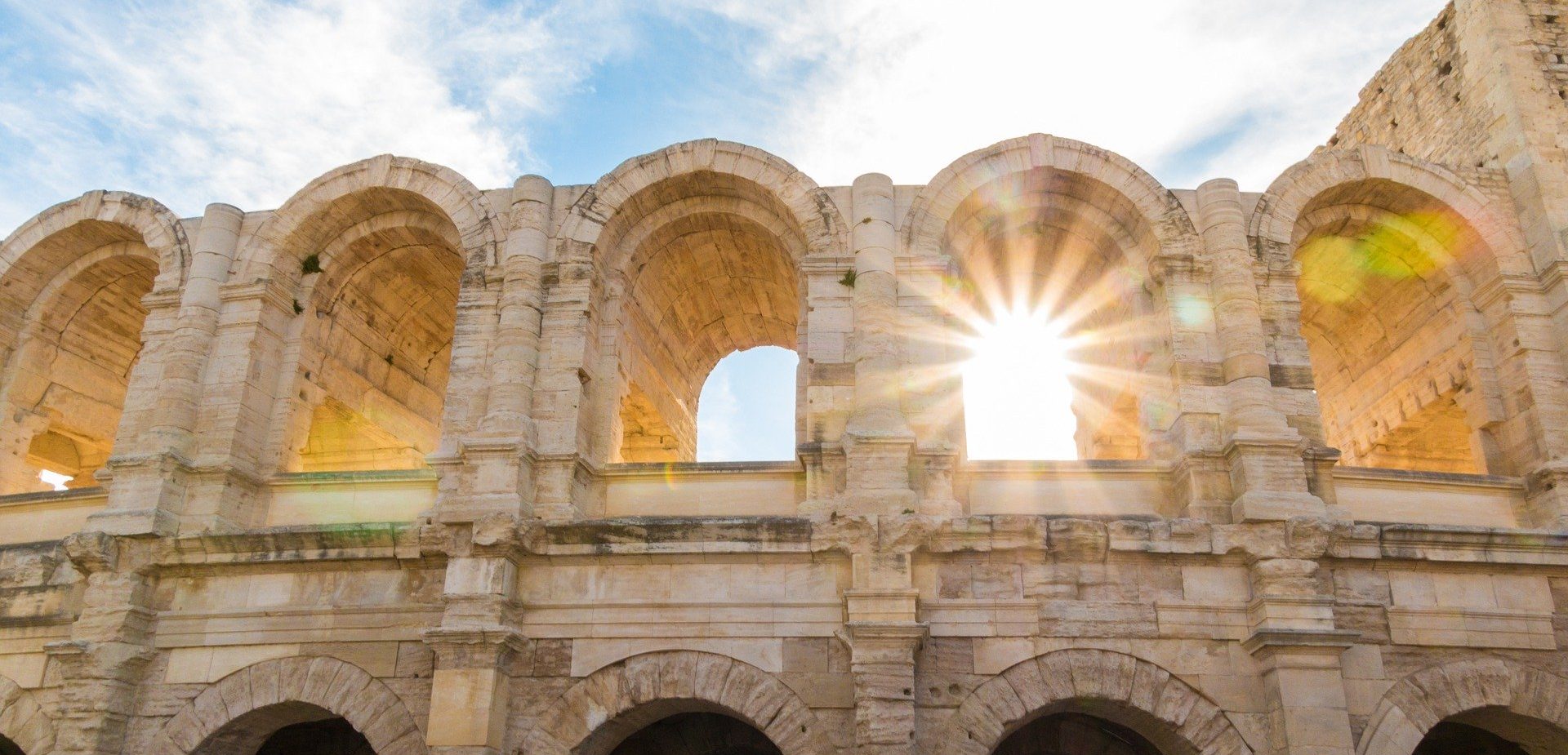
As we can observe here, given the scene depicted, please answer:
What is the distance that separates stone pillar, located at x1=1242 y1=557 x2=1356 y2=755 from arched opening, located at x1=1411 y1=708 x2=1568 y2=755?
107 centimetres

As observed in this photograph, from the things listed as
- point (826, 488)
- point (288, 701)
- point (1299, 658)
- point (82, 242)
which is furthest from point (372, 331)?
point (1299, 658)

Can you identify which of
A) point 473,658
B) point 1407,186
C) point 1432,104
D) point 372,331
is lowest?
point 473,658

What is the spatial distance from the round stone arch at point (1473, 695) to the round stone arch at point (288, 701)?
7058mm

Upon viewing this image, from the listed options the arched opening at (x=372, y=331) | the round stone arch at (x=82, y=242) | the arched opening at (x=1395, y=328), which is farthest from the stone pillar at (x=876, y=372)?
the round stone arch at (x=82, y=242)

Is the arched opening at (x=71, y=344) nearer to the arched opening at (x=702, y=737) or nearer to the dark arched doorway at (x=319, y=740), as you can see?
the dark arched doorway at (x=319, y=740)

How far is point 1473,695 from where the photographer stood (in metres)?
8.39

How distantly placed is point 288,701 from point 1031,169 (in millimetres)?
7244

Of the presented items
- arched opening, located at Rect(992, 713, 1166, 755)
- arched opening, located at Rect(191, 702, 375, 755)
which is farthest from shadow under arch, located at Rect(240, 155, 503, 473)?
arched opening, located at Rect(992, 713, 1166, 755)

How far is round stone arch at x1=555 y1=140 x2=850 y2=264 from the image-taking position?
9.85 m

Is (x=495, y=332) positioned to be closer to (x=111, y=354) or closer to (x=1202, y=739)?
(x=111, y=354)

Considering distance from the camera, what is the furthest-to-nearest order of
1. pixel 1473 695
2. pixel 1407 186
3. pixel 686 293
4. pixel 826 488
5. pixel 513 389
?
pixel 686 293 < pixel 1407 186 < pixel 513 389 < pixel 826 488 < pixel 1473 695

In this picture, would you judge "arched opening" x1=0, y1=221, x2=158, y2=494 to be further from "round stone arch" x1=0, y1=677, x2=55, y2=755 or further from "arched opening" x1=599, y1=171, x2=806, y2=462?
"arched opening" x1=599, y1=171, x2=806, y2=462

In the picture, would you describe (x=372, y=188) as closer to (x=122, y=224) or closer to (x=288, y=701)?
(x=122, y=224)

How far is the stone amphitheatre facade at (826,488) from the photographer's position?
8320 millimetres
